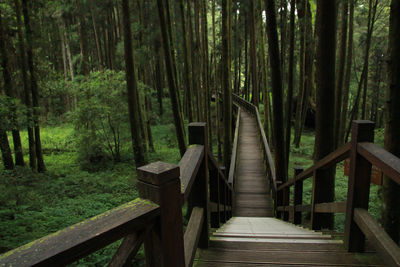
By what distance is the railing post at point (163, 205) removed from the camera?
1139 mm

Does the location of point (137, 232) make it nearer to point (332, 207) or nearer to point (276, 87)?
point (332, 207)

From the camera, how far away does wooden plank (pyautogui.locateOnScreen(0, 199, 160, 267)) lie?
0.75 metres

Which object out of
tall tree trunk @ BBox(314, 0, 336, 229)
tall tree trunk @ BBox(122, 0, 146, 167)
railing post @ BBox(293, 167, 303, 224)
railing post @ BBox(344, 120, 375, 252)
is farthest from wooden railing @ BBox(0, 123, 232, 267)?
tall tree trunk @ BBox(122, 0, 146, 167)

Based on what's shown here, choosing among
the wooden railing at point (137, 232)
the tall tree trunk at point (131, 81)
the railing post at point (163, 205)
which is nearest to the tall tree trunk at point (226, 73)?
the tall tree trunk at point (131, 81)

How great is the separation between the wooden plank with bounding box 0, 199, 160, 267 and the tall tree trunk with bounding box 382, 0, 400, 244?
10.4 ft

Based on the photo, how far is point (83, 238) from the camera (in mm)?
859

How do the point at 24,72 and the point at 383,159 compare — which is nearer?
the point at 383,159

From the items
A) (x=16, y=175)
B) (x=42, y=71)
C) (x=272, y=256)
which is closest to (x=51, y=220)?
(x=16, y=175)

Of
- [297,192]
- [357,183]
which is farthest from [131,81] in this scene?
[357,183]

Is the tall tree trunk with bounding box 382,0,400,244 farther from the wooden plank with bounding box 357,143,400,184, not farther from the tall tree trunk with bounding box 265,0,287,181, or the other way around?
the tall tree trunk with bounding box 265,0,287,181

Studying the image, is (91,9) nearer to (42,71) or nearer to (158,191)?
(42,71)

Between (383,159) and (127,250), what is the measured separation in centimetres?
176

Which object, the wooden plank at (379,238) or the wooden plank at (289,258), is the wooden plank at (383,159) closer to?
the wooden plank at (379,238)

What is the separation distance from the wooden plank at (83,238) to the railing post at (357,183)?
1955mm
